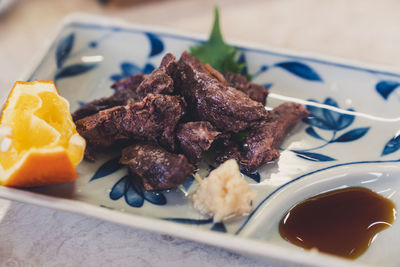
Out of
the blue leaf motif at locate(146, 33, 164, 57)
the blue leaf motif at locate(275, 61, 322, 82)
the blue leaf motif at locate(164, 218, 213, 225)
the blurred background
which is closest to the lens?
the blue leaf motif at locate(164, 218, 213, 225)

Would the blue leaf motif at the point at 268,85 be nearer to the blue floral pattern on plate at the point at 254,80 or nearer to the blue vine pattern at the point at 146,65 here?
the blue floral pattern on plate at the point at 254,80

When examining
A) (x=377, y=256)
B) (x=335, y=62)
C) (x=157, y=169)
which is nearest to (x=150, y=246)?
(x=157, y=169)

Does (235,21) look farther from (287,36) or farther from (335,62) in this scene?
(335,62)

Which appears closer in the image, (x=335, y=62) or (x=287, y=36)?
(x=335, y=62)

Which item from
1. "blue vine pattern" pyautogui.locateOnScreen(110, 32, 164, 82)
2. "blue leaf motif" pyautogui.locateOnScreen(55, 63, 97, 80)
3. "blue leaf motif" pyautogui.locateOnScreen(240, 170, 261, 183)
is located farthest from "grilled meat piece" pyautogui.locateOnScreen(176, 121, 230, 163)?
"blue leaf motif" pyautogui.locateOnScreen(55, 63, 97, 80)

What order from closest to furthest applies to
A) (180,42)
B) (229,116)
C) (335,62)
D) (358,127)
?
(229,116)
(358,127)
(335,62)
(180,42)

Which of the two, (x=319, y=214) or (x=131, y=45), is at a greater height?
(x=131, y=45)

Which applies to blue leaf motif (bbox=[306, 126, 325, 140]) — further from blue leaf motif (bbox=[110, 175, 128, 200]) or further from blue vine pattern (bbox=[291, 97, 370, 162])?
blue leaf motif (bbox=[110, 175, 128, 200])
